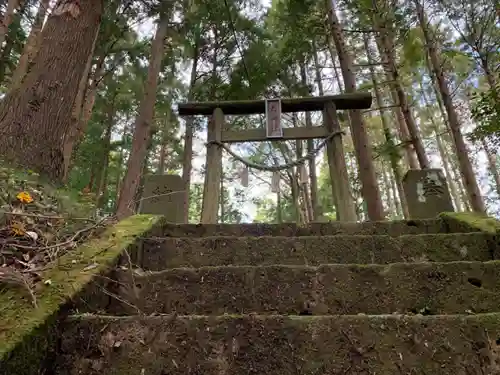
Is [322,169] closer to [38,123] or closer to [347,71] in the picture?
[347,71]

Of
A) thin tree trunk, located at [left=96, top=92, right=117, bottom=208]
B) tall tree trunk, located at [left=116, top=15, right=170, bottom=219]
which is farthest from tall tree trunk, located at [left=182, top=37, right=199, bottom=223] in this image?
tall tree trunk, located at [left=116, top=15, right=170, bottom=219]

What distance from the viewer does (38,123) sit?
3.31m

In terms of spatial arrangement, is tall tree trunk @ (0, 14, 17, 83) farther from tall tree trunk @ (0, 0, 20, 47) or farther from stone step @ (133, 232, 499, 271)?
stone step @ (133, 232, 499, 271)

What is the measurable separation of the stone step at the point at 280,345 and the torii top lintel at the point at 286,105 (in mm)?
3738

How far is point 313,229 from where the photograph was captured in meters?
3.09

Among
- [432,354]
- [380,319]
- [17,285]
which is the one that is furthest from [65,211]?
[432,354]

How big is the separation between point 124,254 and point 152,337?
2.62 feet

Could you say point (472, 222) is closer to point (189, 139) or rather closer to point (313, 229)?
point (313, 229)

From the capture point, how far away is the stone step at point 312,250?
2.41 m

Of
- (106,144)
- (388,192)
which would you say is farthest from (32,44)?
(388,192)

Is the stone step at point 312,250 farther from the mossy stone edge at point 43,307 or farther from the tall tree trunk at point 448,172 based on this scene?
the tall tree trunk at point 448,172

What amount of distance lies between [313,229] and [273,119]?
2116 mm

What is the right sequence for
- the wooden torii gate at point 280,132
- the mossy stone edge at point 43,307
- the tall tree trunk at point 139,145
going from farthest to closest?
the tall tree trunk at point 139,145
the wooden torii gate at point 280,132
the mossy stone edge at point 43,307

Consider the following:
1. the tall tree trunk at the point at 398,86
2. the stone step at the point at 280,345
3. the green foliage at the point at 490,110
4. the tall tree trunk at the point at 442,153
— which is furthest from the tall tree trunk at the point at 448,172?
the stone step at the point at 280,345
